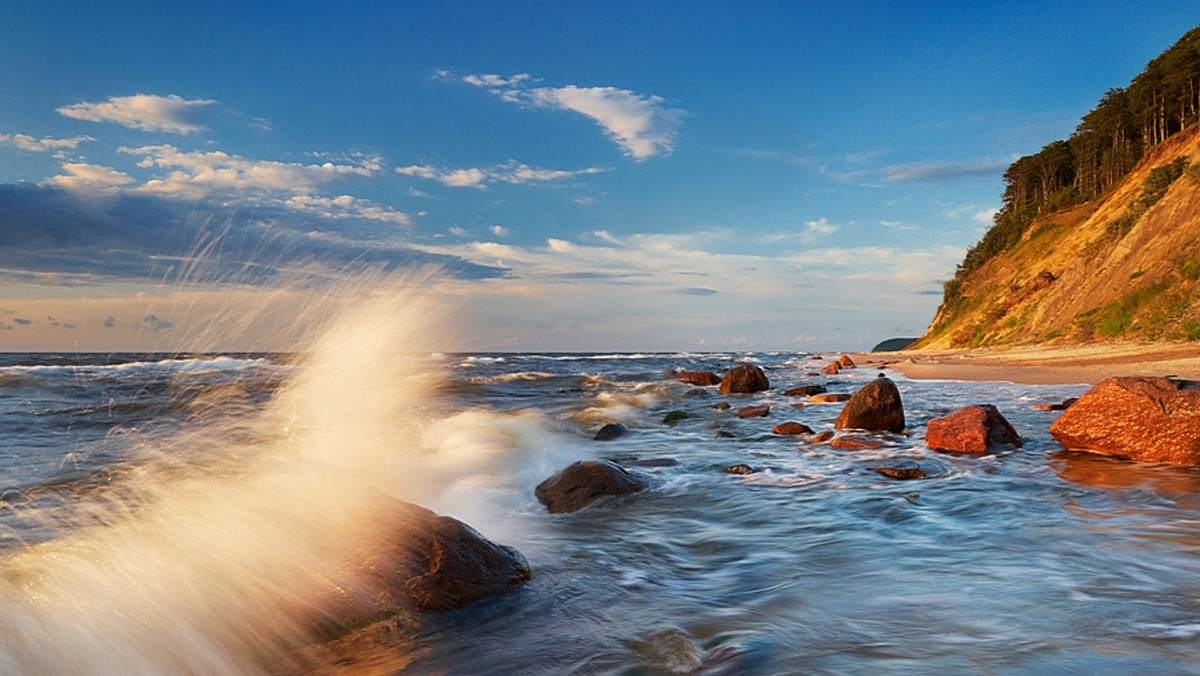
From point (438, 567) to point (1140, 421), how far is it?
9.26 m

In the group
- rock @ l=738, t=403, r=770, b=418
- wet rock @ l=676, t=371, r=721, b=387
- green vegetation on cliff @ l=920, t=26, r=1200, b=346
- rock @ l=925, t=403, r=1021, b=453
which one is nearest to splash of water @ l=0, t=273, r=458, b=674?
rock @ l=925, t=403, r=1021, b=453

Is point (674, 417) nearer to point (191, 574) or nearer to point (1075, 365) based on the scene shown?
point (191, 574)

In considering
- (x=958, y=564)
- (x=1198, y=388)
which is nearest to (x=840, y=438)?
(x=1198, y=388)

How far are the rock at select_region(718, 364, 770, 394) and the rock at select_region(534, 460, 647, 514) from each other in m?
16.5

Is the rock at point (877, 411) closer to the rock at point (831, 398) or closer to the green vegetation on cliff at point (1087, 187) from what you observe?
the rock at point (831, 398)

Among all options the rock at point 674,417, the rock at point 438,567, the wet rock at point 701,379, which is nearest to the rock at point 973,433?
the rock at point 674,417

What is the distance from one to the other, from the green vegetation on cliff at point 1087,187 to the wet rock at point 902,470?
32.1 metres

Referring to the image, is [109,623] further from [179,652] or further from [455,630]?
[455,630]

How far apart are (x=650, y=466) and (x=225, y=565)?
6.32 metres

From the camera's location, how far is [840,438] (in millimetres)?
11227

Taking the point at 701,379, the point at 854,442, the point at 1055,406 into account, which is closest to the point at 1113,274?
the point at 701,379

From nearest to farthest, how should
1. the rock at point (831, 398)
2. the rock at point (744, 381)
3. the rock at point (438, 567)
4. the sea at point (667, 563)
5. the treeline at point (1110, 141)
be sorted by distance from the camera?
1. the sea at point (667, 563)
2. the rock at point (438, 567)
3. the rock at point (831, 398)
4. the rock at point (744, 381)
5. the treeline at point (1110, 141)

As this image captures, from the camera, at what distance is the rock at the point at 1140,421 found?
324 inches

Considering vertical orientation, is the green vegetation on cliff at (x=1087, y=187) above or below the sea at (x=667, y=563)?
above
